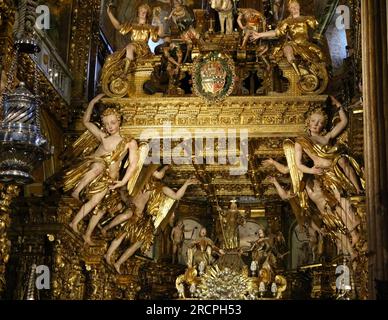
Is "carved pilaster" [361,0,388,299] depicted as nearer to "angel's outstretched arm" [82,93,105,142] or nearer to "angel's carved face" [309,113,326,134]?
"angel's carved face" [309,113,326,134]

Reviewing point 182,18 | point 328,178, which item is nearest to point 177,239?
point 182,18

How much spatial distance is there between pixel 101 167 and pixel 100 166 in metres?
0.02

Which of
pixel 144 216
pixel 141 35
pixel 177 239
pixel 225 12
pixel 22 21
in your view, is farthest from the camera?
pixel 177 239

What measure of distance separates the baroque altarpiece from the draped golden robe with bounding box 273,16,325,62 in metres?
0.02

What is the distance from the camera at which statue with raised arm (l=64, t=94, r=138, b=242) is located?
40.5 feet

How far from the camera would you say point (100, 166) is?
40.6 feet

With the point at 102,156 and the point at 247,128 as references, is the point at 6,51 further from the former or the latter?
the point at 247,128

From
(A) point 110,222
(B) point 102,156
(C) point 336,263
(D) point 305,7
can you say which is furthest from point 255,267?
(D) point 305,7

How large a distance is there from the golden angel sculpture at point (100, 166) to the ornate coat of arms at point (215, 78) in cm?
122

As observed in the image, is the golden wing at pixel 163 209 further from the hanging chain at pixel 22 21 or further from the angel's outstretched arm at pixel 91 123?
the hanging chain at pixel 22 21

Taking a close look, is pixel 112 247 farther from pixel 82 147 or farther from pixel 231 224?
pixel 231 224

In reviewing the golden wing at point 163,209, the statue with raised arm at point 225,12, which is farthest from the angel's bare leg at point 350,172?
the golden wing at point 163,209

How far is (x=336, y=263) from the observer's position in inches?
527

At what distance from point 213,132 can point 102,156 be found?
1.68 m
